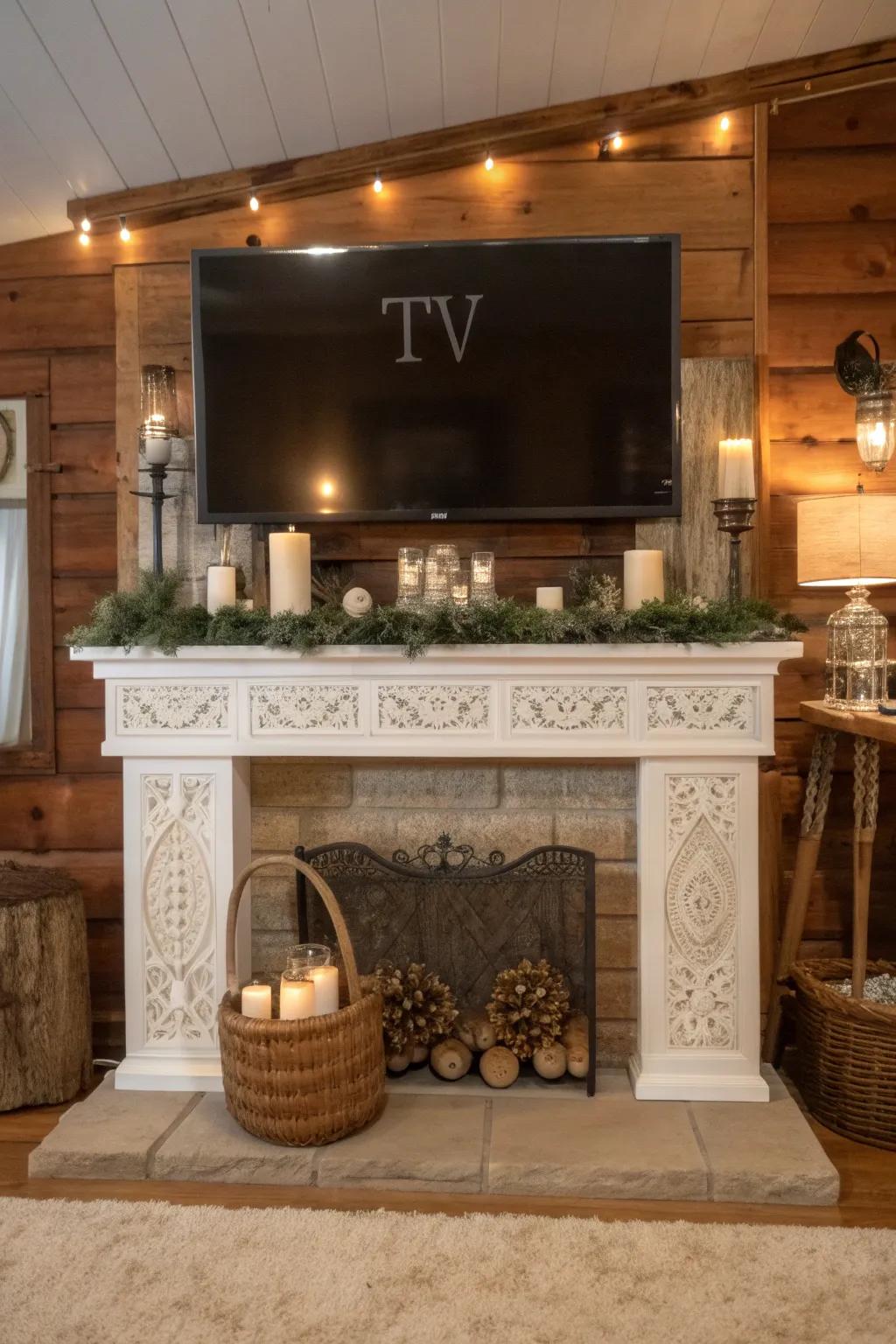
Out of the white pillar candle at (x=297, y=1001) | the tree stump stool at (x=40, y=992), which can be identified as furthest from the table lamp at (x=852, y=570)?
the tree stump stool at (x=40, y=992)

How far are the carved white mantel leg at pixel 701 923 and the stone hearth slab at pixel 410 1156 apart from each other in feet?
1.56

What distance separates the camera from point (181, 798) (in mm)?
2602

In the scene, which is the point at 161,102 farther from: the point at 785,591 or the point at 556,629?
the point at 785,591

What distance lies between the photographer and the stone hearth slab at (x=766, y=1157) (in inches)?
85.5

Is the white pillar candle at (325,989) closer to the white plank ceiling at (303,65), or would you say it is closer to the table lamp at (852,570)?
the table lamp at (852,570)

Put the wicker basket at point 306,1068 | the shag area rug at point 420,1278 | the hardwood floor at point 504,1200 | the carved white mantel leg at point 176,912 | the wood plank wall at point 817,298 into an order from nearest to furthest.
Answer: the shag area rug at point 420,1278 < the hardwood floor at point 504,1200 < the wicker basket at point 306,1068 < the carved white mantel leg at point 176,912 < the wood plank wall at point 817,298

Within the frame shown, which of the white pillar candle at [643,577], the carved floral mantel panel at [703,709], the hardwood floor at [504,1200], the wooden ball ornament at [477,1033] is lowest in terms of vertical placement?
the hardwood floor at [504,1200]

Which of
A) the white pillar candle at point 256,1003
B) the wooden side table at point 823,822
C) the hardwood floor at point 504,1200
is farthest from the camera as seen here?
the wooden side table at point 823,822

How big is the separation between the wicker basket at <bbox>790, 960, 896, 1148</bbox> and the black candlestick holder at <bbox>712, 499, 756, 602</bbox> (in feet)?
3.21

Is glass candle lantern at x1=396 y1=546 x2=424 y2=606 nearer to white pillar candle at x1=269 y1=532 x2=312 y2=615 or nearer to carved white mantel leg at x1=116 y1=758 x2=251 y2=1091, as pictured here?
white pillar candle at x1=269 y1=532 x2=312 y2=615

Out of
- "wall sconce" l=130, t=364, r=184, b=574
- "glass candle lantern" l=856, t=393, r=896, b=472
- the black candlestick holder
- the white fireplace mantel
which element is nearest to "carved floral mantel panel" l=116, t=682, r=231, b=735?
the white fireplace mantel

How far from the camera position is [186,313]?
2873 millimetres

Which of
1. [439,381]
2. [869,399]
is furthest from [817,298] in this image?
[439,381]

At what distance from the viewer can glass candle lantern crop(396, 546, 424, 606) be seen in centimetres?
258
